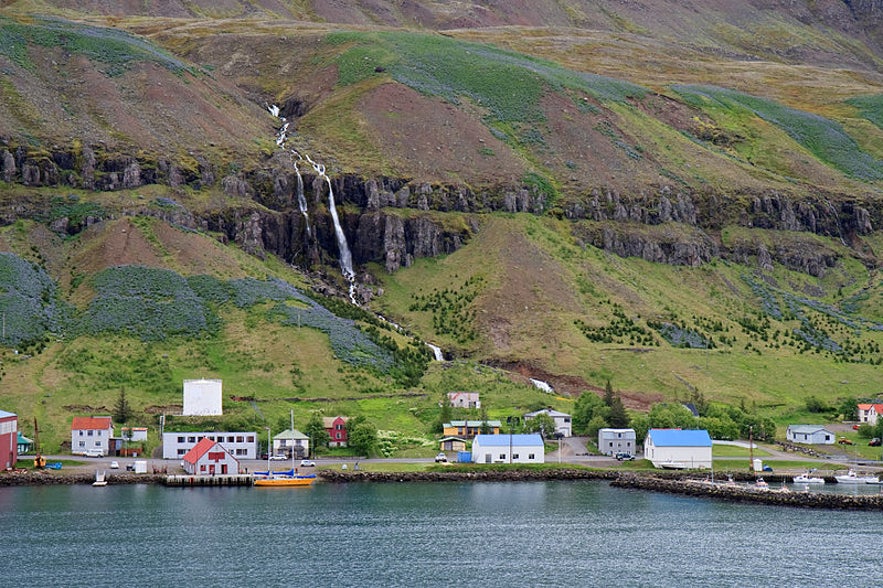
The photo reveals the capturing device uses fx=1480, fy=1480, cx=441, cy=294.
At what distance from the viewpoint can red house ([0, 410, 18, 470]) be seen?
126562 mm

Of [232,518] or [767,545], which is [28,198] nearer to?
[232,518]

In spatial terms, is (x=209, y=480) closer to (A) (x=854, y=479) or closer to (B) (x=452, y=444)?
(B) (x=452, y=444)

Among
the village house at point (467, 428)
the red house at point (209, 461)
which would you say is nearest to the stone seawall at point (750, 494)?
the village house at point (467, 428)

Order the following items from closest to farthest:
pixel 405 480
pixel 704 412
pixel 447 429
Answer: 1. pixel 405 480
2. pixel 447 429
3. pixel 704 412

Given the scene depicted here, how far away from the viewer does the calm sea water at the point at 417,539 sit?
86312 millimetres

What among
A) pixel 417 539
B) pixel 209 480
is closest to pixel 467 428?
pixel 209 480

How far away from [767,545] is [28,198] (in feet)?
390

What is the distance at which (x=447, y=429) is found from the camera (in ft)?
466

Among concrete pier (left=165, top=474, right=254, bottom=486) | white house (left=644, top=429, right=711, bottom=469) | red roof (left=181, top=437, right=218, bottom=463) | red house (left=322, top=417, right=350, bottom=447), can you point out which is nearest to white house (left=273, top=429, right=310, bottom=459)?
red house (left=322, top=417, right=350, bottom=447)

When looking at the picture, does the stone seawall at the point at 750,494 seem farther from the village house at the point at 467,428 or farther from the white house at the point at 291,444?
the white house at the point at 291,444

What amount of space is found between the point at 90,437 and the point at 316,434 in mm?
20491

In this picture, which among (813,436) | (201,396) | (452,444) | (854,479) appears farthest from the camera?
(813,436)

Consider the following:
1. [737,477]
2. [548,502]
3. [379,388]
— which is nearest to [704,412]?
[737,477]

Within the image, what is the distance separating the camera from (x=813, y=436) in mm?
148875
